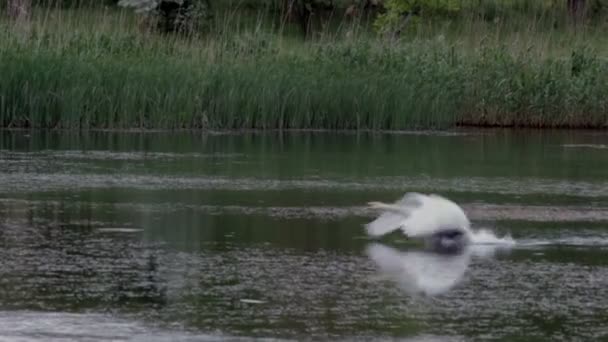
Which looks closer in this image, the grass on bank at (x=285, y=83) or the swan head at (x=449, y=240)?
the swan head at (x=449, y=240)

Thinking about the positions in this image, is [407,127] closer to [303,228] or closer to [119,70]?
[119,70]

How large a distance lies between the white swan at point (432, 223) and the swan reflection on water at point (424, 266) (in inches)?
4.1

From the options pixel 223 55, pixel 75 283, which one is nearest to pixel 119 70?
pixel 223 55

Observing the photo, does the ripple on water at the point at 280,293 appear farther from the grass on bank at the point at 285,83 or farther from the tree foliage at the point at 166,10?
the tree foliage at the point at 166,10

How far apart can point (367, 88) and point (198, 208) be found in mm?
11892

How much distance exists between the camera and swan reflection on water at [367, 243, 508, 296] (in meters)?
9.21

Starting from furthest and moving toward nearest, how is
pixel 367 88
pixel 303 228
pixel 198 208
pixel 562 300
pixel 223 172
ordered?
pixel 367 88, pixel 223 172, pixel 198 208, pixel 303 228, pixel 562 300

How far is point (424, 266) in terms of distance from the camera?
32.8 feet

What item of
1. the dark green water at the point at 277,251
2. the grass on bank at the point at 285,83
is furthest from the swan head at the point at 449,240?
the grass on bank at the point at 285,83

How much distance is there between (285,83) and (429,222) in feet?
43.1

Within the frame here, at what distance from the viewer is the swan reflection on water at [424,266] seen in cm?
921

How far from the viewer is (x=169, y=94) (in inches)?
894

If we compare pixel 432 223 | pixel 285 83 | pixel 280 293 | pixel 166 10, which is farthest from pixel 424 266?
pixel 166 10

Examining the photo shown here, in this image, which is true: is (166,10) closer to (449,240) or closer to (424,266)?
(449,240)
